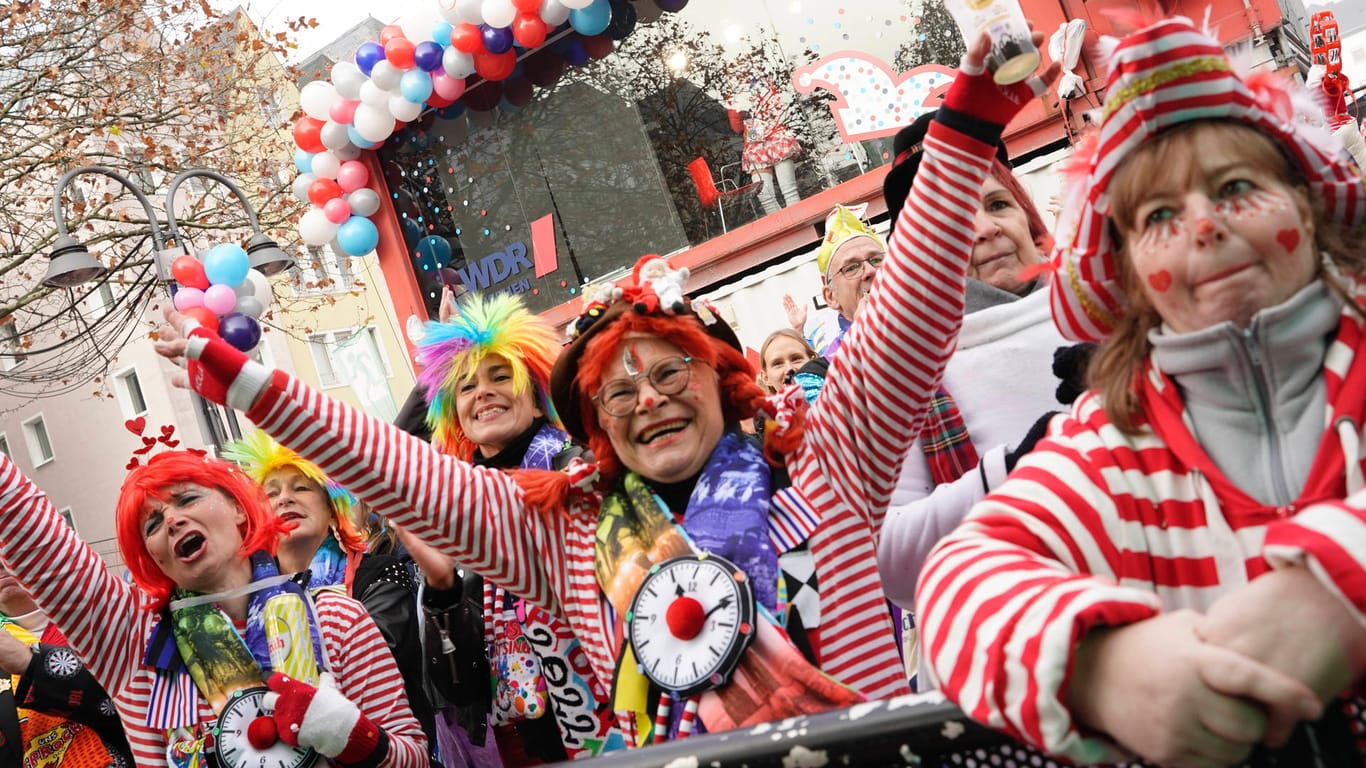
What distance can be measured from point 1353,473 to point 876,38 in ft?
23.0

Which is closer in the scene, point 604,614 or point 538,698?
point 604,614

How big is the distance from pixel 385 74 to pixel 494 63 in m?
0.84

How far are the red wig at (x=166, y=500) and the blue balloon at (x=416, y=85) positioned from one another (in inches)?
234

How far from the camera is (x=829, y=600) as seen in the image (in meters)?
1.93

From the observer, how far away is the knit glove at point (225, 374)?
6.78ft

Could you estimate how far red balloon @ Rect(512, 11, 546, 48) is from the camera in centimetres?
798

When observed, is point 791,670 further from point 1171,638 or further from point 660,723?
point 1171,638

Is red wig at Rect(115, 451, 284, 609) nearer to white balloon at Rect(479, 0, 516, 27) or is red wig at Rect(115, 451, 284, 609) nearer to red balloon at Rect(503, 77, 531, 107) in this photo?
white balloon at Rect(479, 0, 516, 27)

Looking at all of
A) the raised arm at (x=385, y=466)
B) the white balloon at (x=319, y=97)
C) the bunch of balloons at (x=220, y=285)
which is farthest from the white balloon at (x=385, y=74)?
the raised arm at (x=385, y=466)

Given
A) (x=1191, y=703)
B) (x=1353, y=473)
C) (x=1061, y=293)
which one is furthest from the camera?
(x=1061, y=293)

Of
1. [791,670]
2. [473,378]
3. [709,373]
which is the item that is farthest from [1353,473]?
[473,378]

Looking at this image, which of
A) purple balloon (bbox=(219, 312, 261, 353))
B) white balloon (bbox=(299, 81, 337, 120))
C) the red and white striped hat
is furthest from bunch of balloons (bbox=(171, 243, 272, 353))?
the red and white striped hat

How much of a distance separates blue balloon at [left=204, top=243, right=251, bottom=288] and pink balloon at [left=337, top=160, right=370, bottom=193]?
347 cm

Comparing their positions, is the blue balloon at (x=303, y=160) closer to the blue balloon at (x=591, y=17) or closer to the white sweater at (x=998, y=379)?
the blue balloon at (x=591, y=17)
